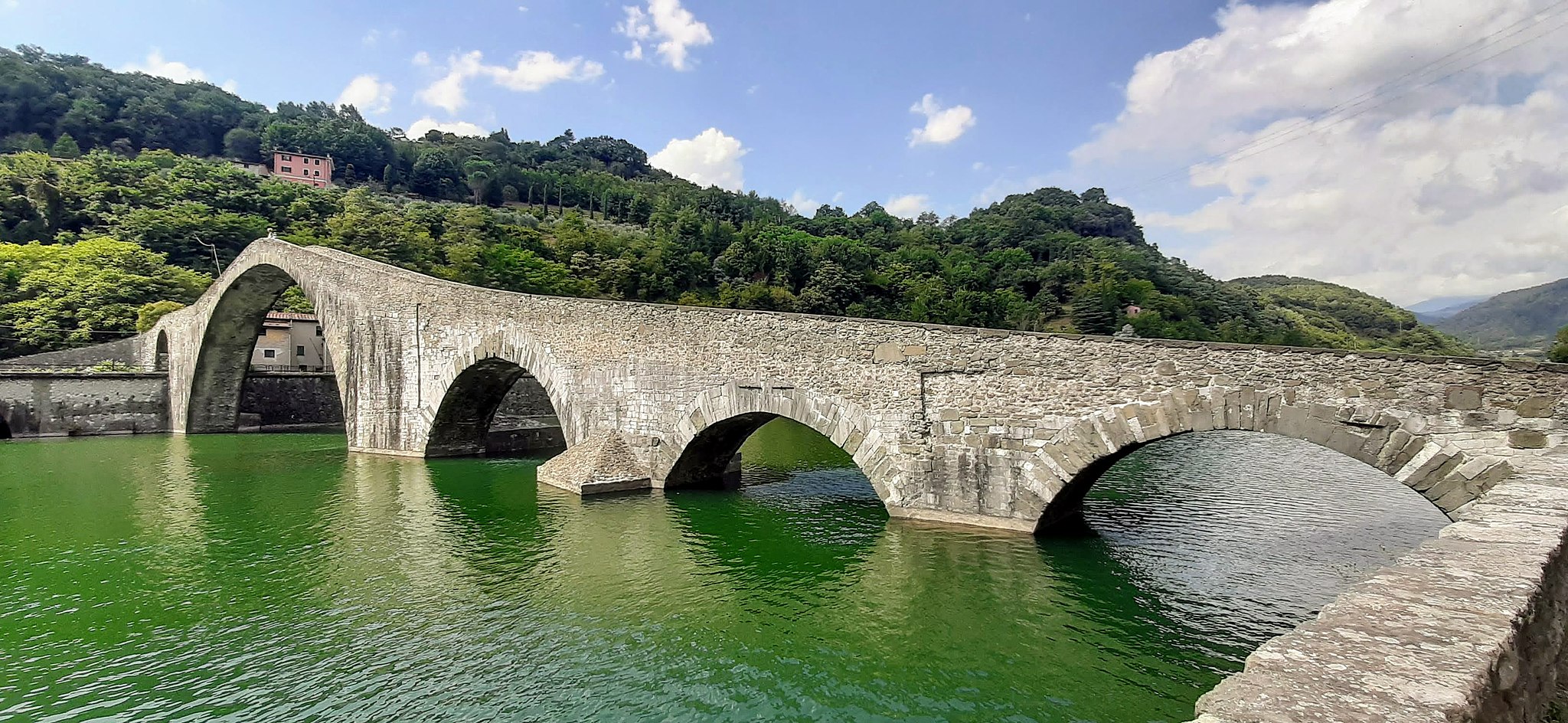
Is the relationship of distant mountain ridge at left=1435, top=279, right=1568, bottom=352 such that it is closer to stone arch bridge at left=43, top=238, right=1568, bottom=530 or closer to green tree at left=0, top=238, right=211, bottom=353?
stone arch bridge at left=43, top=238, right=1568, bottom=530

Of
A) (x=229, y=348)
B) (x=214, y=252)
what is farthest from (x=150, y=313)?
(x=229, y=348)

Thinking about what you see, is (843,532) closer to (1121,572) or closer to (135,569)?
(1121,572)

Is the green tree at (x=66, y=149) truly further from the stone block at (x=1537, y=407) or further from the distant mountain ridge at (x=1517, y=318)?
the distant mountain ridge at (x=1517, y=318)

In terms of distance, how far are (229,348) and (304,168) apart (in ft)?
242

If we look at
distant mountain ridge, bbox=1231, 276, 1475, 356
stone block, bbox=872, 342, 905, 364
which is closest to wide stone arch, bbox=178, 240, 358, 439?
stone block, bbox=872, 342, 905, 364

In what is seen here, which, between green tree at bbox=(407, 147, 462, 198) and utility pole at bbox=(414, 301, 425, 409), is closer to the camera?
utility pole at bbox=(414, 301, 425, 409)

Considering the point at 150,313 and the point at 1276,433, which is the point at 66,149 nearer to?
the point at 150,313

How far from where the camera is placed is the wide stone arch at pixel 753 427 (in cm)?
1273

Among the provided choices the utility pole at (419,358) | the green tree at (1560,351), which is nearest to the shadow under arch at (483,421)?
the utility pole at (419,358)

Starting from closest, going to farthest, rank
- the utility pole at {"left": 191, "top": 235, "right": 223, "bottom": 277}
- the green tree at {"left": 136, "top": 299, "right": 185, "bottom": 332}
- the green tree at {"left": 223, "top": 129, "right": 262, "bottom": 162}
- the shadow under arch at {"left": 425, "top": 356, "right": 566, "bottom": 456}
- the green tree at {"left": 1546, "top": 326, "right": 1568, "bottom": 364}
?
the shadow under arch at {"left": 425, "top": 356, "right": 566, "bottom": 456}, the green tree at {"left": 1546, "top": 326, "right": 1568, "bottom": 364}, the green tree at {"left": 136, "top": 299, "right": 185, "bottom": 332}, the utility pole at {"left": 191, "top": 235, "right": 223, "bottom": 277}, the green tree at {"left": 223, "top": 129, "right": 262, "bottom": 162}

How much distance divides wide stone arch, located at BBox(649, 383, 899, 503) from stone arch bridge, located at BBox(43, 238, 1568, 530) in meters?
0.04

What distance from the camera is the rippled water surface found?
269 inches

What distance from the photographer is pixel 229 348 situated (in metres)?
32.8

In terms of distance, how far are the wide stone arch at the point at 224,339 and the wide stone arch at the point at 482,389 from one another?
10043 mm
